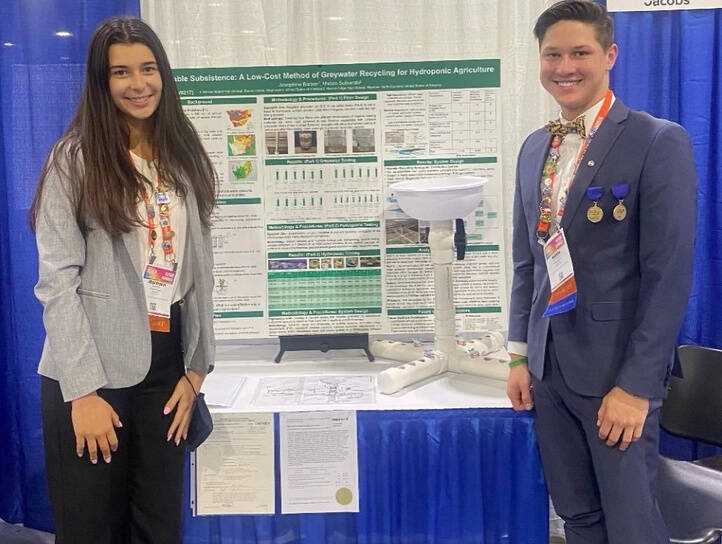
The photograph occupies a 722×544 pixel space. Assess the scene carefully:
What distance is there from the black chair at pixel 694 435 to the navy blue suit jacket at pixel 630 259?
1.83ft

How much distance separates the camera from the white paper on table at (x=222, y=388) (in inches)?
71.2

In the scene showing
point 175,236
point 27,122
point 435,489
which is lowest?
point 435,489

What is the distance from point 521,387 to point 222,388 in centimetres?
86

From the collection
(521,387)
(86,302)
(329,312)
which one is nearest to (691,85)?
(521,387)

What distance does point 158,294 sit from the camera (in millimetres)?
1304

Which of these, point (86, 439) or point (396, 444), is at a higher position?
point (86, 439)

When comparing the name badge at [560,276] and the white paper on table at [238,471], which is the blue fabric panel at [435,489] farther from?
the name badge at [560,276]

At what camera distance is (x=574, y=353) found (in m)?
1.35

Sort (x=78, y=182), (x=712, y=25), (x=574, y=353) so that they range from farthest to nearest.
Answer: (x=712, y=25) → (x=574, y=353) → (x=78, y=182)

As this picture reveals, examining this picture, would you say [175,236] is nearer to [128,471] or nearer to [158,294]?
[158,294]

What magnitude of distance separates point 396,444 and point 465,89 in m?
1.11

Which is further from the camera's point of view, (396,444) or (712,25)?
(712,25)

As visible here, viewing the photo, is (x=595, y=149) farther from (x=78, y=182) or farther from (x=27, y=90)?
(x=27, y=90)

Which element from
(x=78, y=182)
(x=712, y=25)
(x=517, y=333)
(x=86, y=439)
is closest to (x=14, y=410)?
(x=86, y=439)
